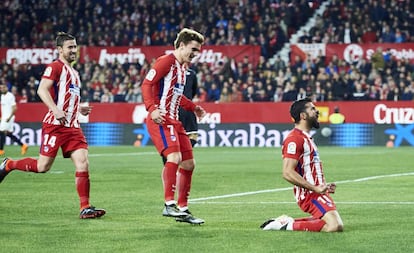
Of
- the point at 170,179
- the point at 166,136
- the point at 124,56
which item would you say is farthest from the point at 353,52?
the point at 170,179

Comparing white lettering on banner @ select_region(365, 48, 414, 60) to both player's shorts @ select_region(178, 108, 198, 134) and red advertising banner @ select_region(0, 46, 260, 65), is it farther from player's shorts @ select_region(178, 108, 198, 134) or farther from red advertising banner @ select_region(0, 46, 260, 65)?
player's shorts @ select_region(178, 108, 198, 134)

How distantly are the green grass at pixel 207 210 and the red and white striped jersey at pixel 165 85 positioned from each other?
139 cm

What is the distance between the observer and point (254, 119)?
37.2 m

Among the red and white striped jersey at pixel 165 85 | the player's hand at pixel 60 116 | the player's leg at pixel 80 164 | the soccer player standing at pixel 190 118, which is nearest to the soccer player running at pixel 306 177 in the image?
the red and white striped jersey at pixel 165 85

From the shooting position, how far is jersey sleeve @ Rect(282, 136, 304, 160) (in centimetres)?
1109

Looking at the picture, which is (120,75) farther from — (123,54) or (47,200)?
(47,200)

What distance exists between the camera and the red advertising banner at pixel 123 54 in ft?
139

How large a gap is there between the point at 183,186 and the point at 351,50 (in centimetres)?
2898

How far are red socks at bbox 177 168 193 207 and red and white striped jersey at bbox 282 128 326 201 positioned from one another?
1.75 meters

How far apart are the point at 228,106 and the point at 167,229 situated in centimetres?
2591

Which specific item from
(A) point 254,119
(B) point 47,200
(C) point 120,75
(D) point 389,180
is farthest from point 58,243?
(C) point 120,75

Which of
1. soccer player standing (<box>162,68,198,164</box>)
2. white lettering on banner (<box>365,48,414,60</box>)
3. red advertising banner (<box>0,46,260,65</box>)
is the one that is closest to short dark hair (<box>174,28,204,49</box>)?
soccer player standing (<box>162,68,198,164</box>)

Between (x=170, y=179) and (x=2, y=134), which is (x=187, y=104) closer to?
(x=170, y=179)

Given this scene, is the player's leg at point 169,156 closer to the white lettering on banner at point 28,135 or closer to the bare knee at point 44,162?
the bare knee at point 44,162
